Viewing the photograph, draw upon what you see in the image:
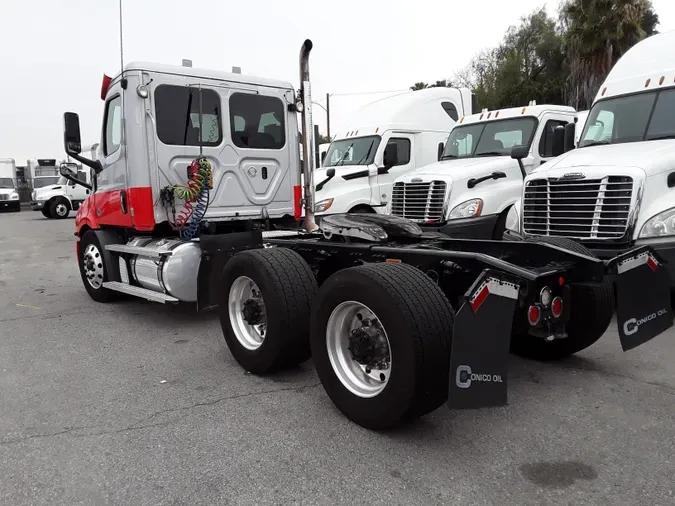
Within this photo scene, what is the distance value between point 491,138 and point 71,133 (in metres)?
6.34

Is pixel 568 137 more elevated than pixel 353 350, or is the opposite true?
pixel 568 137

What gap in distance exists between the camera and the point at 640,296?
139 inches

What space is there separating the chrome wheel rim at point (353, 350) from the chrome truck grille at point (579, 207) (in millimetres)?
3529

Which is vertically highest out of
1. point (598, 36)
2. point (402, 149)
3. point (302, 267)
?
point (598, 36)

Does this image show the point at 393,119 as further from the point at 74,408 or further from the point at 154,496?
the point at 154,496

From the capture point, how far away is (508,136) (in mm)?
9133

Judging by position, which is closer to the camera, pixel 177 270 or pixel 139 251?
pixel 177 270

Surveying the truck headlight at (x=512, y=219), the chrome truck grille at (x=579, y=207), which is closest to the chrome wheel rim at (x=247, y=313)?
the chrome truck grille at (x=579, y=207)

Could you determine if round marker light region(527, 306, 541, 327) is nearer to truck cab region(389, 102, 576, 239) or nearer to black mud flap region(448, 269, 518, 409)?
black mud flap region(448, 269, 518, 409)

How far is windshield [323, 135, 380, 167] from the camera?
10906 mm

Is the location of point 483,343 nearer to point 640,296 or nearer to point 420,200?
point 640,296

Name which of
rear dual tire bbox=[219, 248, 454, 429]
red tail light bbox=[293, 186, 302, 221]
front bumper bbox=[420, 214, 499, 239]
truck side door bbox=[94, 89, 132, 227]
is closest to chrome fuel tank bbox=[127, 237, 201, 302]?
truck side door bbox=[94, 89, 132, 227]

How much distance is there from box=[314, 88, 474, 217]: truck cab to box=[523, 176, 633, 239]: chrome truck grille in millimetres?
4175

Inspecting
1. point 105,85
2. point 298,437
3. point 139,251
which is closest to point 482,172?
point 139,251
